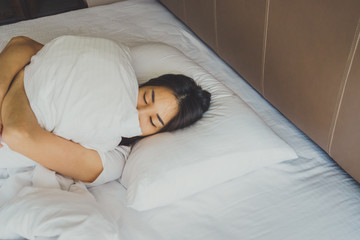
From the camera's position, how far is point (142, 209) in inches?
35.5

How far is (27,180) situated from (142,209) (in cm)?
36

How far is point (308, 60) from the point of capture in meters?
0.92

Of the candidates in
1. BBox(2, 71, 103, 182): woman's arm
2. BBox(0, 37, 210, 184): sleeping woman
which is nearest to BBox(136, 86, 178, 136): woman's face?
BBox(0, 37, 210, 184): sleeping woman

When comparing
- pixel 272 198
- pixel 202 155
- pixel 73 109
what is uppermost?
pixel 73 109

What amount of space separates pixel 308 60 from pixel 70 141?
27.2 inches

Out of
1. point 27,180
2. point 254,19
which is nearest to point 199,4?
point 254,19

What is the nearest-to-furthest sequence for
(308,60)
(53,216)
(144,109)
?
(53,216)
(308,60)
(144,109)

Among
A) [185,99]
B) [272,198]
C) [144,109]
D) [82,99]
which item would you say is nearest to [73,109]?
[82,99]

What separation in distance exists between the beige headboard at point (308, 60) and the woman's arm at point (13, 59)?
710 mm

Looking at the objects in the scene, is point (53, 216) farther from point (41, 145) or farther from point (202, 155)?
point (202, 155)

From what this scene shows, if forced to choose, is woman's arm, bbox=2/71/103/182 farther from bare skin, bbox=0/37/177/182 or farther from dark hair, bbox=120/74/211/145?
dark hair, bbox=120/74/211/145

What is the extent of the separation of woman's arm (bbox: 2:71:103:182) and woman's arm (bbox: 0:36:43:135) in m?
0.07

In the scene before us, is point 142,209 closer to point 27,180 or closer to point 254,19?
point 27,180

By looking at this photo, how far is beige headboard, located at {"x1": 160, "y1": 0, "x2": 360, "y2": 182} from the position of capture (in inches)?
31.3
